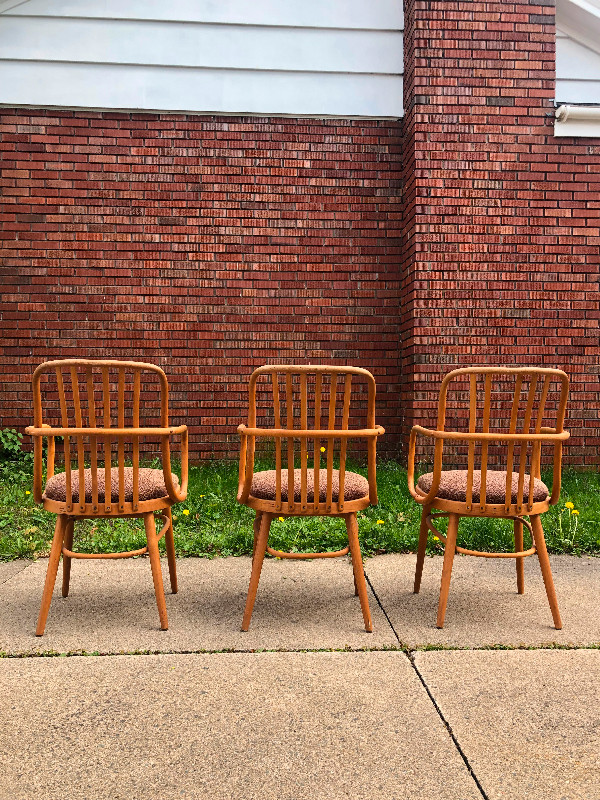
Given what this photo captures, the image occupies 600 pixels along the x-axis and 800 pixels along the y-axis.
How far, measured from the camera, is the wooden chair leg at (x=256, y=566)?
2.54 m

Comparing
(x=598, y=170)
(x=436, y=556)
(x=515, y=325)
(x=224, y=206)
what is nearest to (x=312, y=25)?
(x=224, y=206)

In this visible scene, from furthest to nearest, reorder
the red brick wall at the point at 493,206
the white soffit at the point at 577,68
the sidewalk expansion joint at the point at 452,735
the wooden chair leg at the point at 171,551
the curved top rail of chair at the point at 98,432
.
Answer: the white soffit at the point at 577,68
the red brick wall at the point at 493,206
the wooden chair leg at the point at 171,551
the curved top rail of chair at the point at 98,432
the sidewalk expansion joint at the point at 452,735

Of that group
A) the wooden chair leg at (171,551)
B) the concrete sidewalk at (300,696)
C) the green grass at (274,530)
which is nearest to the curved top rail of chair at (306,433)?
the wooden chair leg at (171,551)

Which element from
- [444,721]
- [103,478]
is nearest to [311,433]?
[103,478]

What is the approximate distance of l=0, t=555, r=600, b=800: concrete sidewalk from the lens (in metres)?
1.61

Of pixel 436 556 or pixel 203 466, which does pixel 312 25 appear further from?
pixel 436 556

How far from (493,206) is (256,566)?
436 centimetres

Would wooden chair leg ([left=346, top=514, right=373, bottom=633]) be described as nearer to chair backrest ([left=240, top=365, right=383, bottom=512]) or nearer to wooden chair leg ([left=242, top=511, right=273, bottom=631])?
chair backrest ([left=240, top=365, right=383, bottom=512])

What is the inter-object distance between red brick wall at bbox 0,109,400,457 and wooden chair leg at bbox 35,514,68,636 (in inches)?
138

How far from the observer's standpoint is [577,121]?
577cm

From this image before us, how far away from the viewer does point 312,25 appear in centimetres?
601

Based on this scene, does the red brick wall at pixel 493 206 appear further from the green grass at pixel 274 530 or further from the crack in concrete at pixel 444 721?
the crack in concrete at pixel 444 721

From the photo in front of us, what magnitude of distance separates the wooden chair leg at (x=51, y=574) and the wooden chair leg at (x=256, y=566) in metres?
0.76

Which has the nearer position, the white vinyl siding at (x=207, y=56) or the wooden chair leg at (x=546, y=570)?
the wooden chair leg at (x=546, y=570)
